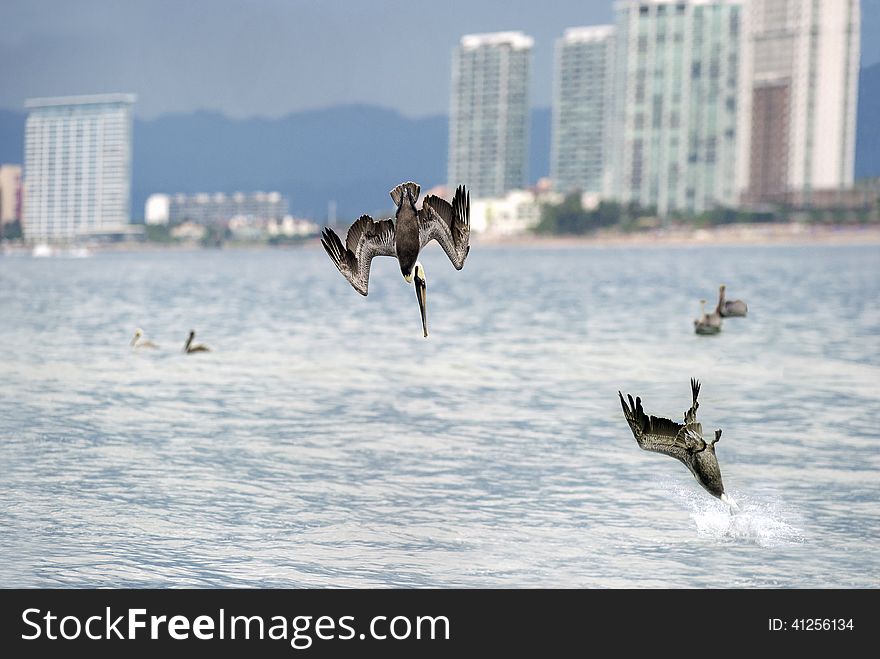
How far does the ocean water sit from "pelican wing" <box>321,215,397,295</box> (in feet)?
10.5

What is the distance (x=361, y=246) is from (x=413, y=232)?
80 centimetres

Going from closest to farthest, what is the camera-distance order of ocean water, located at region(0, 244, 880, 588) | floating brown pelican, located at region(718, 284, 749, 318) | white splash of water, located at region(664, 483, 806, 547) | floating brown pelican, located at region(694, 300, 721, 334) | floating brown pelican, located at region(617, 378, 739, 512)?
1. floating brown pelican, located at region(617, 378, 739, 512)
2. ocean water, located at region(0, 244, 880, 588)
3. white splash of water, located at region(664, 483, 806, 547)
4. floating brown pelican, located at region(718, 284, 749, 318)
5. floating brown pelican, located at region(694, 300, 721, 334)

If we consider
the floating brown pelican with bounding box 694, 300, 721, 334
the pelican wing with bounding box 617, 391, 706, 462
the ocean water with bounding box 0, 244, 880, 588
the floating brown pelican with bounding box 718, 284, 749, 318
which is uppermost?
the floating brown pelican with bounding box 718, 284, 749, 318

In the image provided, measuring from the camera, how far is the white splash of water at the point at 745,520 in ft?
53.8

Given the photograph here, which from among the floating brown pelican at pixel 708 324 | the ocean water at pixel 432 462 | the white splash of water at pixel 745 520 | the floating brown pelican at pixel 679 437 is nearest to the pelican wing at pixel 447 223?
the floating brown pelican at pixel 679 437

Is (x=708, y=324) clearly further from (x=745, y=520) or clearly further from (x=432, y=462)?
(x=745, y=520)

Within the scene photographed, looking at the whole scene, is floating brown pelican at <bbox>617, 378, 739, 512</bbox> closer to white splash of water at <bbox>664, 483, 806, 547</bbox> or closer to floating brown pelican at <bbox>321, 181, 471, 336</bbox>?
floating brown pelican at <bbox>321, 181, 471, 336</bbox>

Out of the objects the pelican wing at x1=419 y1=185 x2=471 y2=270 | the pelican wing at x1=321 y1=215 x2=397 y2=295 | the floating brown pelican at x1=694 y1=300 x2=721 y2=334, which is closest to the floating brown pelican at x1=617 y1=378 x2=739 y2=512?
the pelican wing at x1=419 y1=185 x2=471 y2=270

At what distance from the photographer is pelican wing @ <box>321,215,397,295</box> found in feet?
42.9

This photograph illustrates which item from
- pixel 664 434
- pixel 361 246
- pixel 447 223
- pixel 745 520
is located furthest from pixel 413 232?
pixel 745 520

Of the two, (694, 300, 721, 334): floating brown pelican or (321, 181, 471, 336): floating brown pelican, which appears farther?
(694, 300, 721, 334): floating brown pelican
